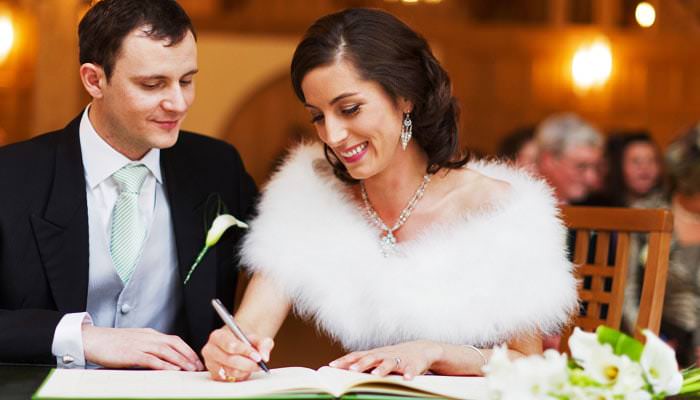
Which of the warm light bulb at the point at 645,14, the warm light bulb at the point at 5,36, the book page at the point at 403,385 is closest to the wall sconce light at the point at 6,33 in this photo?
the warm light bulb at the point at 5,36

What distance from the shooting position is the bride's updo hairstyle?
9.02ft

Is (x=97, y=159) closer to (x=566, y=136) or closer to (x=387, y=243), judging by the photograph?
(x=387, y=243)

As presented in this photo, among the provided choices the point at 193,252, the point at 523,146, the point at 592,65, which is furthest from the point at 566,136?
the point at 592,65

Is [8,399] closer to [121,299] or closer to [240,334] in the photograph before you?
[240,334]

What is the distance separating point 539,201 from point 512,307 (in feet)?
1.09

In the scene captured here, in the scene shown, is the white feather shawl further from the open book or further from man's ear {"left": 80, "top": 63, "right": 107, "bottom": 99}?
man's ear {"left": 80, "top": 63, "right": 107, "bottom": 99}

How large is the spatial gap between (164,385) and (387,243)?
104 cm

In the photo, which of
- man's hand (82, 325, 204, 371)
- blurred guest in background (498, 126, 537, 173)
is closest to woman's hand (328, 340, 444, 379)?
man's hand (82, 325, 204, 371)

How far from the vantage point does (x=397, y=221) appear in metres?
2.96

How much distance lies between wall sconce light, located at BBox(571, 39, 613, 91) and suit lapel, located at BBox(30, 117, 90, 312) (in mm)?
8419

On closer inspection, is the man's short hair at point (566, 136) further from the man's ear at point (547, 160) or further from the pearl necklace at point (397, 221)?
the pearl necklace at point (397, 221)

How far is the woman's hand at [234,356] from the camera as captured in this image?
6.97ft

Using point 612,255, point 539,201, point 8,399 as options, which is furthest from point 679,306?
point 8,399

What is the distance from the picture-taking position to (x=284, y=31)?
1017 centimetres
